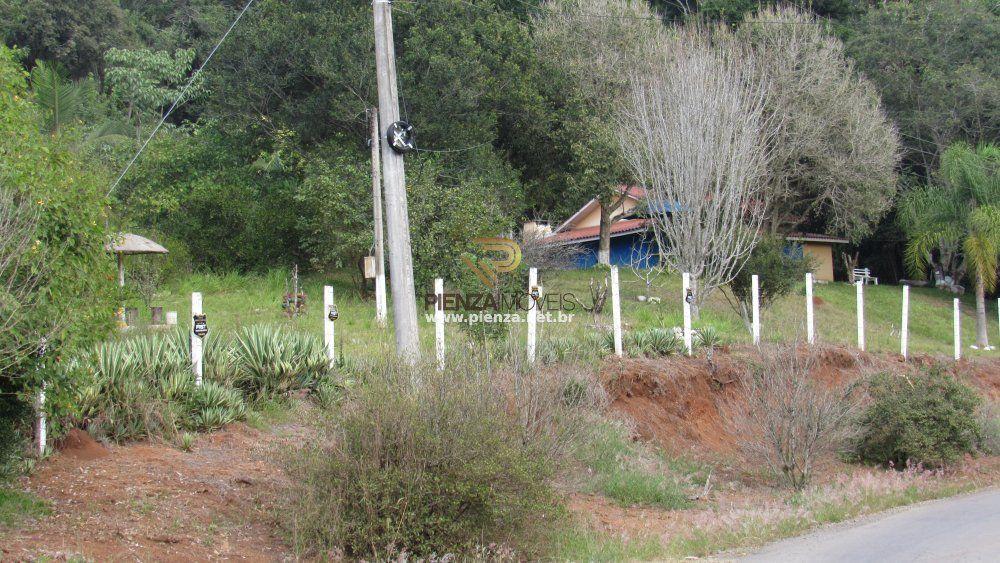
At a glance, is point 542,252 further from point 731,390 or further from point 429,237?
point 731,390

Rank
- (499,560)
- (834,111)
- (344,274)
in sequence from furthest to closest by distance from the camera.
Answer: (834,111)
(344,274)
(499,560)

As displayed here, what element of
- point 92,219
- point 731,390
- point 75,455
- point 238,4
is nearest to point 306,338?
point 75,455

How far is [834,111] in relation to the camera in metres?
34.9

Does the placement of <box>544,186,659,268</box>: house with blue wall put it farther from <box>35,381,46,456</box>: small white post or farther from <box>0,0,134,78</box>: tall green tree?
<box>35,381,46,456</box>: small white post

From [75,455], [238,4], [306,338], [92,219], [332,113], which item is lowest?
[75,455]

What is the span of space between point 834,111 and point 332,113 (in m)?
21.0

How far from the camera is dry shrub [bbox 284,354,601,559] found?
7.16 m

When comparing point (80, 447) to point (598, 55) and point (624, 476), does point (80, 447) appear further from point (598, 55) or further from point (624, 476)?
point (598, 55)

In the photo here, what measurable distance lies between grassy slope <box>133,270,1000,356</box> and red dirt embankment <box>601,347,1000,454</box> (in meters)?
1.21

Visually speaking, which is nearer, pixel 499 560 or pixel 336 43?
pixel 499 560

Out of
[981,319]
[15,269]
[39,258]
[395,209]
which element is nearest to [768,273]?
[981,319]

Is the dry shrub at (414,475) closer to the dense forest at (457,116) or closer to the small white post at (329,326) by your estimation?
the small white post at (329,326)

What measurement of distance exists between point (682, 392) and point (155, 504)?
10.1 meters

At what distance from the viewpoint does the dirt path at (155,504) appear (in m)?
6.71
